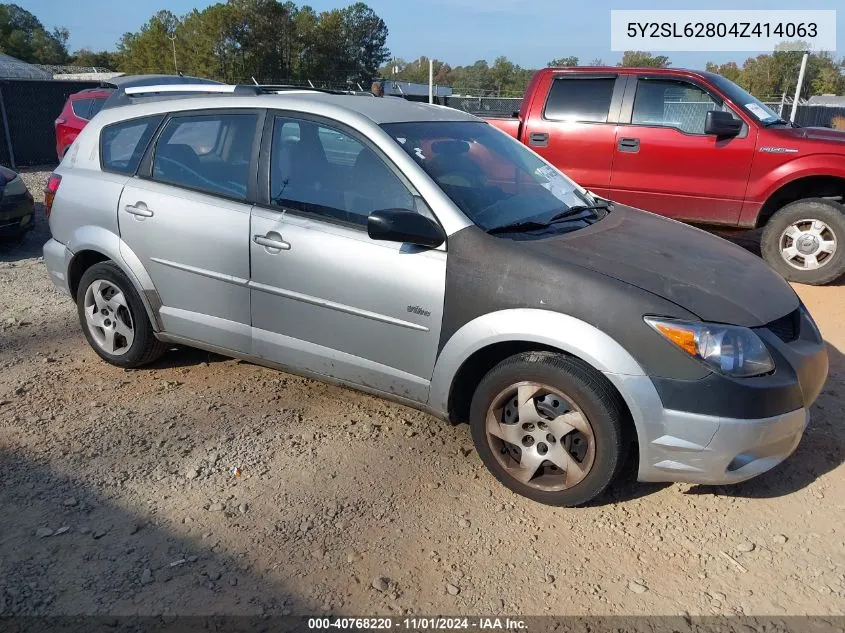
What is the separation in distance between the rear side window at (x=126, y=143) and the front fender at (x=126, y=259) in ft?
1.35

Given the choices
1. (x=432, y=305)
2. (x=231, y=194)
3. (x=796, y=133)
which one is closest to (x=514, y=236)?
(x=432, y=305)

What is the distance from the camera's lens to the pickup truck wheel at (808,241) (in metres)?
6.28

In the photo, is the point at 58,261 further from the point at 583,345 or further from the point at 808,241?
the point at 808,241

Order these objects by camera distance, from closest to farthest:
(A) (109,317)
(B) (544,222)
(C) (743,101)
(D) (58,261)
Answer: (B) (544,222) → (A) (109,317) → (D) (58,261) → (C) (743,101)

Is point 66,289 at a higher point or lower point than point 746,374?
lower

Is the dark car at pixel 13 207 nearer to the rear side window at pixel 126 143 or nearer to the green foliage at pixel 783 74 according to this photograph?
the rear side window at pixel 126 143

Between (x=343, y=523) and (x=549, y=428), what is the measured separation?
1002mm

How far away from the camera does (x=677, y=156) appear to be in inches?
271

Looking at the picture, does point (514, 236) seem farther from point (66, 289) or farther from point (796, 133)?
point (796, 133)

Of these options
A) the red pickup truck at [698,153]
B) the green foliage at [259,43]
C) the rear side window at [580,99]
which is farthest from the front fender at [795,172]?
the green foliage at [259,43]

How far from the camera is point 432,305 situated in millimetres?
3256

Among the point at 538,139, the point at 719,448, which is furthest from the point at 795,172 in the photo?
the point at 719,448

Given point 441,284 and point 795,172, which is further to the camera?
point 795,172

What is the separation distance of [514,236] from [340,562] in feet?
5.43
